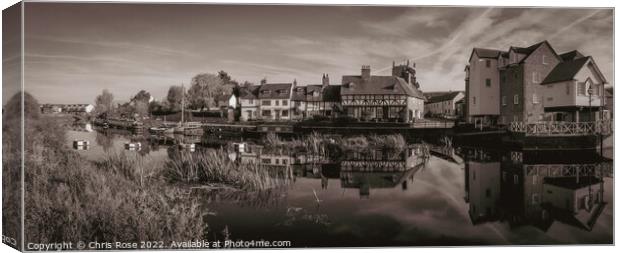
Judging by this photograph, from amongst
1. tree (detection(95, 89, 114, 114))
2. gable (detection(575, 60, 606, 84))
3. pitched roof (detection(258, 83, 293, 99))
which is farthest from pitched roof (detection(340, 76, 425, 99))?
tree (detection(95, 89, 114, 114))

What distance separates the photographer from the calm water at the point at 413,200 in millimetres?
5957

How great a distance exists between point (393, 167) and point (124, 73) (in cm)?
414

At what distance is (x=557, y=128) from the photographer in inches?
272

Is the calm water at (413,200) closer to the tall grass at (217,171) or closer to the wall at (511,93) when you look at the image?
the tall grass at (217,171)

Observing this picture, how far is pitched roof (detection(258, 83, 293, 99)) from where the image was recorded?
6.33 meters

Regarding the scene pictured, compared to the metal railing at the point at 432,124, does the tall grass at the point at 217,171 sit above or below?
below

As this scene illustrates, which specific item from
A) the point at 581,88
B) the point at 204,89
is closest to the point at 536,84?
the point at 581,88

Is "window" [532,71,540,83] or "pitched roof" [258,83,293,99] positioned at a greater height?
"window" [532,71,540,83]

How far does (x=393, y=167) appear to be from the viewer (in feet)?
22.0

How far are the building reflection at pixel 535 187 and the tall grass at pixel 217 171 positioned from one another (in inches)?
117

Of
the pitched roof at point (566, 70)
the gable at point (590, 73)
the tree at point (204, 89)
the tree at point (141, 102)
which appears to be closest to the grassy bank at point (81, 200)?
the tree at point (141, 102)

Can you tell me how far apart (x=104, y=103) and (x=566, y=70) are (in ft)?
22.3

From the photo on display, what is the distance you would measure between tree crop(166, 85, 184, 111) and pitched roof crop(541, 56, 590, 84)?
5566 mm

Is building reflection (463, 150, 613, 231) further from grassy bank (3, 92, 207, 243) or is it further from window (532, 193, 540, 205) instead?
grassy bank (3, 92, 207, 243)
